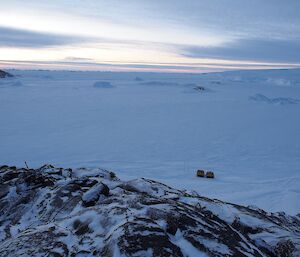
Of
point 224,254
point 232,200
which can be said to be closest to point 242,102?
point 232,200

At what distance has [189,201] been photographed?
11.3 ft

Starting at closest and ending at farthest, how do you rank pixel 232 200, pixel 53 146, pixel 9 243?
pixel 9 243 → pixel 232 200 → pixel 53 146

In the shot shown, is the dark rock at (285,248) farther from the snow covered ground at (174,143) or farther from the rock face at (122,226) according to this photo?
the snow covered ground at (174,143)

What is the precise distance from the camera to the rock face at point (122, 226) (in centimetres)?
216

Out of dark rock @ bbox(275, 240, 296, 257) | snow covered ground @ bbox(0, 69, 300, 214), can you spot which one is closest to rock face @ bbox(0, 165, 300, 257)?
dark rock @ bbox(275, 240, 296, 257)

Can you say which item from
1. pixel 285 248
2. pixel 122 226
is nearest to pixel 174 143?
pixel 285 248

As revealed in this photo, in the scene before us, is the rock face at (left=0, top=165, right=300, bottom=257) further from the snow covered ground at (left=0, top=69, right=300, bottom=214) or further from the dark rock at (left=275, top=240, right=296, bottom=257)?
the snow covered ground at (left=0, top=69, right=300, bottom=214)

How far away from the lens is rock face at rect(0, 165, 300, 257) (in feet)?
7.09

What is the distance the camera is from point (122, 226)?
2.28 metres

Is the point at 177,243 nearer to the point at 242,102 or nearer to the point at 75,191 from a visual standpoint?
the point at 75,191

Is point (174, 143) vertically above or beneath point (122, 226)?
beneath

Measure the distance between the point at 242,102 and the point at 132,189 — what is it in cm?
1949

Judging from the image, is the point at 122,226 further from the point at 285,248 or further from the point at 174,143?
the point at 174,143

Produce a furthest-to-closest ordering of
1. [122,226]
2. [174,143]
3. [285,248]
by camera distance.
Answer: [174,143]
[285,248]
[122,226]
